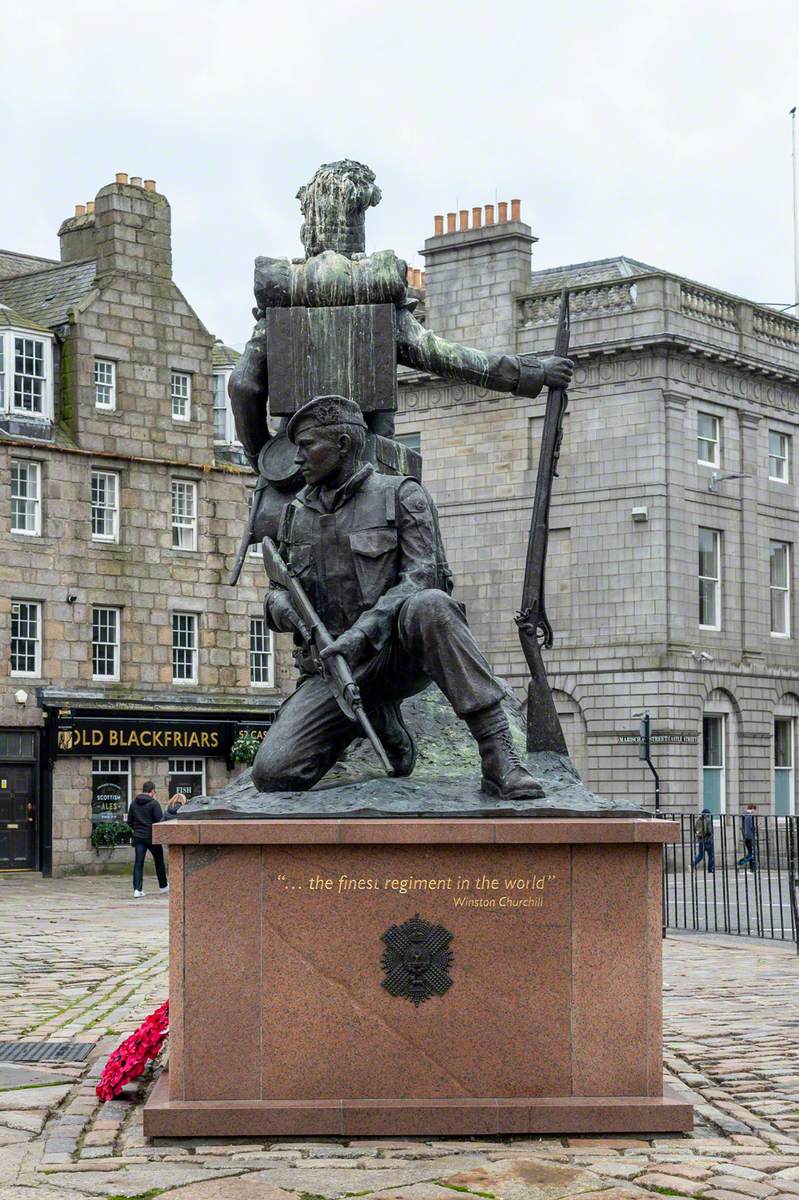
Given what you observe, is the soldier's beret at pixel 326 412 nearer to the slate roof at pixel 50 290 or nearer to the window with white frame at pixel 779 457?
the slate roof at pixel 50 290

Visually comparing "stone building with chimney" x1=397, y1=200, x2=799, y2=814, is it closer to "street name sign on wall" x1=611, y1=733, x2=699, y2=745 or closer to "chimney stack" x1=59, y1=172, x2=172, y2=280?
"street name sign on wall" x1=611, y1=733, x2=699, y2=745

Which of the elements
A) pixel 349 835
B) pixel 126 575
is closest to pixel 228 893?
pixel 349 835

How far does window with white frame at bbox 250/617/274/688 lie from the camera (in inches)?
1673

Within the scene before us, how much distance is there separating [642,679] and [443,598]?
36.0 metres

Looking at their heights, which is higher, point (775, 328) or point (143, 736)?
point (775, 328)

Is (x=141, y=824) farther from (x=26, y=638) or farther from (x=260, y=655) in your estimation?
(x=260, y=655)

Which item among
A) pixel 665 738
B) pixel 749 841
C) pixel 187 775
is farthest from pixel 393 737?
pixel 665 738

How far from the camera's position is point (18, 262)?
47.0m

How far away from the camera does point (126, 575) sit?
130ft

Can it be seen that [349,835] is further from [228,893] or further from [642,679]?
[642,679]

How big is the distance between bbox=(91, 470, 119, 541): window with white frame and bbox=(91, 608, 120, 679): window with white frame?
1.59 meters

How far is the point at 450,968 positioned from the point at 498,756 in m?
1.15

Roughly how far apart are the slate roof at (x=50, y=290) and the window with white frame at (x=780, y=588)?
18.9 metres

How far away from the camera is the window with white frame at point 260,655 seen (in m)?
42.5
